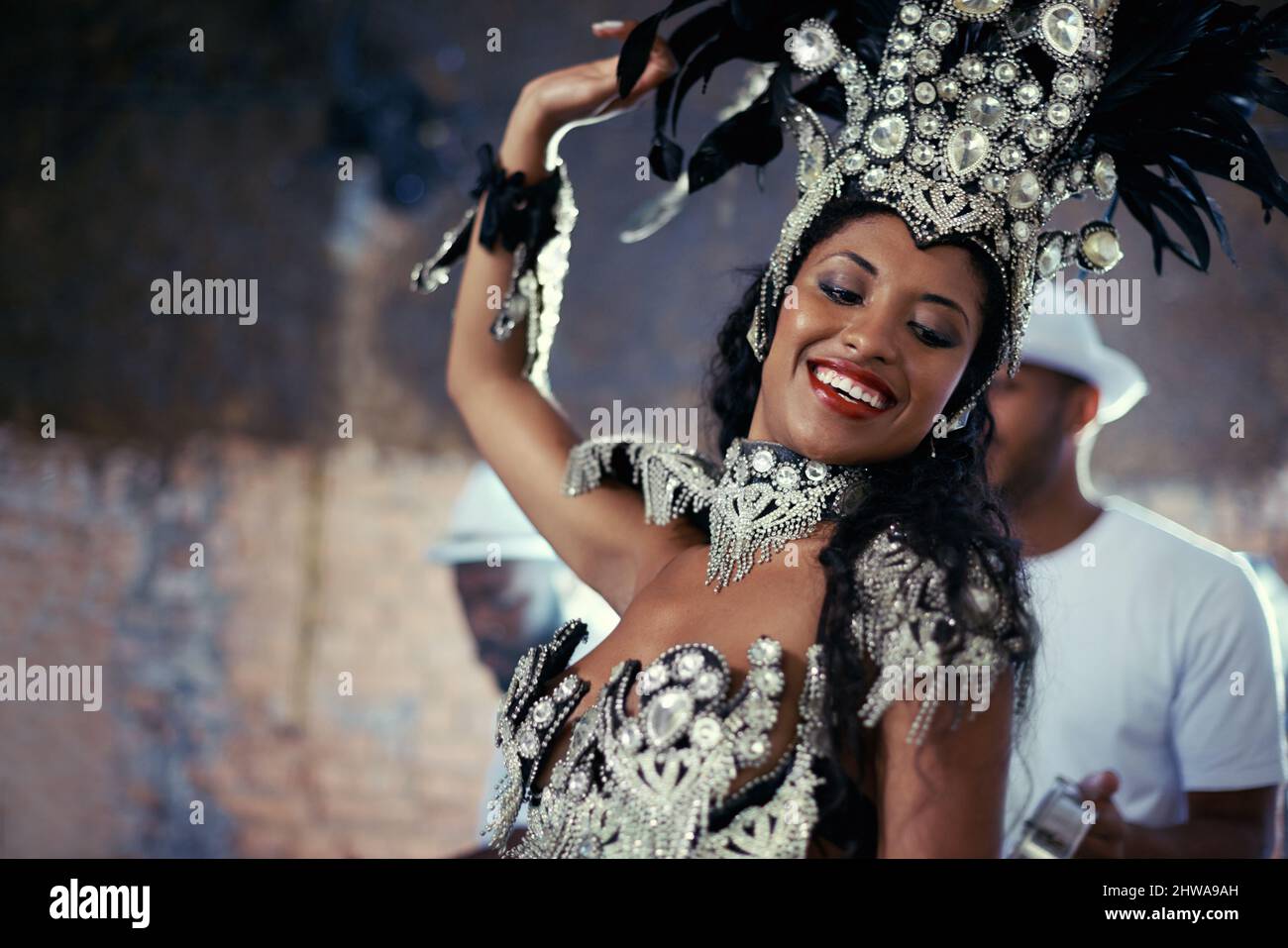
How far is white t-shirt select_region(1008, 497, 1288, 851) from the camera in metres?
2.37

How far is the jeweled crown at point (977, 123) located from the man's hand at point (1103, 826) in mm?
836

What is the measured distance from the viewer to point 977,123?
5.04ft

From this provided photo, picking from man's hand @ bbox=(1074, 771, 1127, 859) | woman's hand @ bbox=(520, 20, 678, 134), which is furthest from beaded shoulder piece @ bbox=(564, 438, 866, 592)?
man's hand @ bbox=(1074, 771, 1127, 859)

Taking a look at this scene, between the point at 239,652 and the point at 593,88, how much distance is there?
118 inches

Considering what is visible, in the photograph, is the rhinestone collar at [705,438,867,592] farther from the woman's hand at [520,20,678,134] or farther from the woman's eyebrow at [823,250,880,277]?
the woman's hand at [520,20,678,134]

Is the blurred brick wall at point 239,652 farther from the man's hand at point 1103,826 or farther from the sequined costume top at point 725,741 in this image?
the sequined costume top at point 725,741

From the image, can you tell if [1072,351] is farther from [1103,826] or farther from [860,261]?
[860,261]

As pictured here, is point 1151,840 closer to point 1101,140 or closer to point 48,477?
point 1101,140

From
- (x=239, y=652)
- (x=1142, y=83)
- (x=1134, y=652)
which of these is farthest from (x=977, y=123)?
(x=239, y=652)

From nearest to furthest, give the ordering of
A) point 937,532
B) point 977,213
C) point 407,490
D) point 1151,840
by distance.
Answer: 1. point 937,532
2. point 977,213
3. point 1151,840
4. point 407,490

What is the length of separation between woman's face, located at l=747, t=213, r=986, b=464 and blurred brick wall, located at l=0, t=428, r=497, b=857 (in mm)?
2758

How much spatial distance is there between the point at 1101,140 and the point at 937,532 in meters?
0.59
